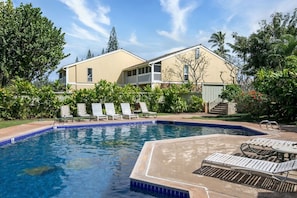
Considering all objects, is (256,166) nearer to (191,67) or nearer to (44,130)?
(44,130)

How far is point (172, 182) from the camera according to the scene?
17.2 feet

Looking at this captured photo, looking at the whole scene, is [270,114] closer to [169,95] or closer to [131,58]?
[169,95]

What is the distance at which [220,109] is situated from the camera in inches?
900

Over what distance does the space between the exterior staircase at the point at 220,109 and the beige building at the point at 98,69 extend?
638 inches

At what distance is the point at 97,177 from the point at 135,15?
52.9ft

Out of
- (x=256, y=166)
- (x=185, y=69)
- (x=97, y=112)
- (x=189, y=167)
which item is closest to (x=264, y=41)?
(x=185, y=69)

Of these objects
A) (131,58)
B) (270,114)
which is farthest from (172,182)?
(131,58)

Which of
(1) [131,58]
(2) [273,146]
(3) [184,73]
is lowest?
(2) [273,146]

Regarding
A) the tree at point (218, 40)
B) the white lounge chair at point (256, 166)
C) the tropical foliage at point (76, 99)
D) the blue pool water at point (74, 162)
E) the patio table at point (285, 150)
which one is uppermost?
the tree at point (218, 40)

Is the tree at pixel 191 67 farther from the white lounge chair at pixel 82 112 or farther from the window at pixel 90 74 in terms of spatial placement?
the white lounge chair at pixel 82 112

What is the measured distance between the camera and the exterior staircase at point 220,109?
73.6 ft

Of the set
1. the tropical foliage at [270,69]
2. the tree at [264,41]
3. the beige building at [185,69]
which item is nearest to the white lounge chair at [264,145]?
the tropical foliage at [270,69]

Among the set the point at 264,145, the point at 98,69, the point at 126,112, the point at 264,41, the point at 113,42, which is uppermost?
the point at 113,42

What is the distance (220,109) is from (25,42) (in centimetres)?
1847
